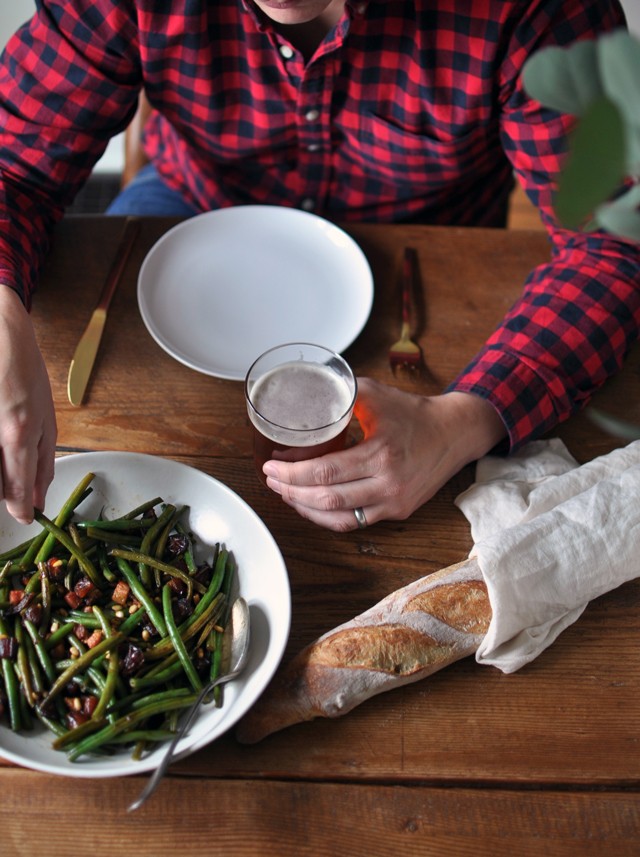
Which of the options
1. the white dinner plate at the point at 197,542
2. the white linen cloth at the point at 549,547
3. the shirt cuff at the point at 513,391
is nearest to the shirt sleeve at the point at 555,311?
the shirt cuff at the point at 513,391

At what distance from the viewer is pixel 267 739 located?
3.35 feet

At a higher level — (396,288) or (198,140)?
(198,140)

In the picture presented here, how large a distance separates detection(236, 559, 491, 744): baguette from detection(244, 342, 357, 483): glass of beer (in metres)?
0.26

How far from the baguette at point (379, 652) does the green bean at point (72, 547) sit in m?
0.29

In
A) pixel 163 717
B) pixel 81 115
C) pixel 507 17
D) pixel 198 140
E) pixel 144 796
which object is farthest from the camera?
pixel 198 140

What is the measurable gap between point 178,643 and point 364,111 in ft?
3.56

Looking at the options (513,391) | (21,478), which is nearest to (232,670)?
(21,478)

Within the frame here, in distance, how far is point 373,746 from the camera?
3.36 ft

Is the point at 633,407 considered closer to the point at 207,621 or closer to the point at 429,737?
the point at 429,737

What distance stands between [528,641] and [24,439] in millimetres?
764

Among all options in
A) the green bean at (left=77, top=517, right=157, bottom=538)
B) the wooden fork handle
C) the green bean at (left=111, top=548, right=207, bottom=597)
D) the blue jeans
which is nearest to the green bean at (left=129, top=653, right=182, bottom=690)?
the green bean at (left=111, top=548, right=207, bottom=597)

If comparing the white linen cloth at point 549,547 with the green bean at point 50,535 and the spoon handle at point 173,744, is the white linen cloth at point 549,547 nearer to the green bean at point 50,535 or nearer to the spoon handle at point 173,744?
the spoon handle at point 173,744

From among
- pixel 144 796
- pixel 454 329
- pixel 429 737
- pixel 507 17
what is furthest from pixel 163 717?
pixel 507 17

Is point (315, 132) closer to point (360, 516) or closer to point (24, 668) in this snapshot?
point (360, 516)
